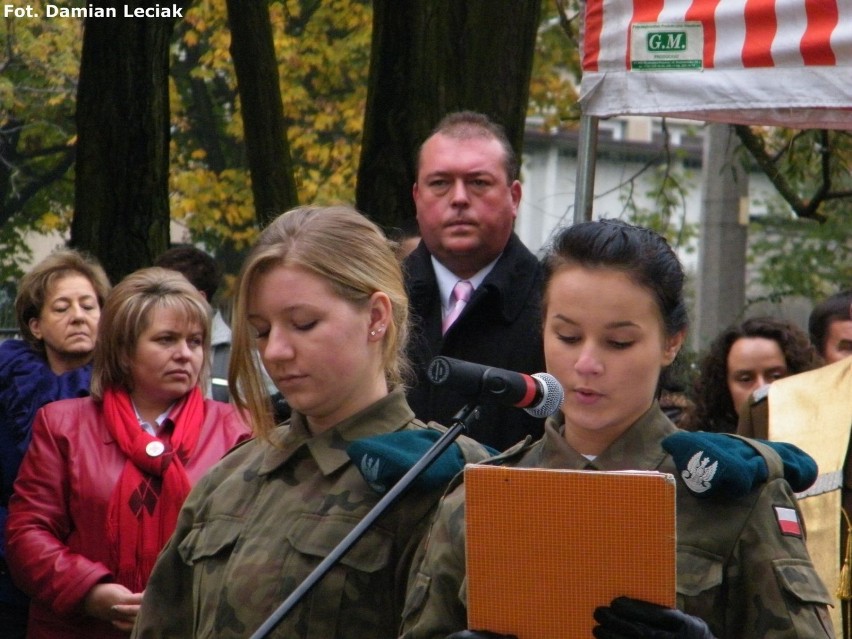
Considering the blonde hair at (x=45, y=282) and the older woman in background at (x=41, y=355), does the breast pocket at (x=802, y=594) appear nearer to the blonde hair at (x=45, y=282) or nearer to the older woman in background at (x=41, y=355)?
the older woman in background at (x=41, y=355)

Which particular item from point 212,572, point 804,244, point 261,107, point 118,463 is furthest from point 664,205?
point 804,244

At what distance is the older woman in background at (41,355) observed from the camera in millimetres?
4902

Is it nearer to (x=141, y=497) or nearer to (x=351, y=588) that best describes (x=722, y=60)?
(x=141, y=497)

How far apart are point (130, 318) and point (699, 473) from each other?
2624mm

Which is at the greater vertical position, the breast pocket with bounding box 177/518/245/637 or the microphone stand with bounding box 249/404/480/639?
the microphone stand with bounding box 249/404/480/639

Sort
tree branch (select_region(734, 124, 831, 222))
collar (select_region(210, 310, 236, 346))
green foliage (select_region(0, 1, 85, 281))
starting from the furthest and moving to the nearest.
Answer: tree branch (select_region(734, 124, 831, 222)), green foliage (select_region(0, 1, 85, 281)), collar (select_region(210, 310, 236, 346))

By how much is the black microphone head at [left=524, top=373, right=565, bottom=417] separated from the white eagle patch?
0.80 feet

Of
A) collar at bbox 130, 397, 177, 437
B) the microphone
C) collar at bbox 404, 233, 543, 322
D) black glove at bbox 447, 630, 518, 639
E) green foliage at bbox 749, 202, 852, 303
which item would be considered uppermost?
the microphone

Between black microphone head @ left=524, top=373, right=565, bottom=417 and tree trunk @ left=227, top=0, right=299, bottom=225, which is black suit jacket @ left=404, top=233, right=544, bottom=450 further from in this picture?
tree trunk @ left=227, top=0, right=299, bottom=225

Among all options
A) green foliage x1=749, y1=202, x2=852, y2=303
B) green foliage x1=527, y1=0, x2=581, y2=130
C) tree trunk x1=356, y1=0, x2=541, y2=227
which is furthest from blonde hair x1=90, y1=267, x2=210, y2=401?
green foliage x1=749, y1=202, x2=852, y2=303

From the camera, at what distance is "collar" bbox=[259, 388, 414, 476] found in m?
3.00

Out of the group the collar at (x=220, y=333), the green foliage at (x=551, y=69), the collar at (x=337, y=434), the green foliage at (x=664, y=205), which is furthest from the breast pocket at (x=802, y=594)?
the green foliage at (x=551, y=69)

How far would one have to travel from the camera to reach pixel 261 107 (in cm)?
873

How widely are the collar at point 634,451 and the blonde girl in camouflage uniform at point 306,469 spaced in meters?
0.29
